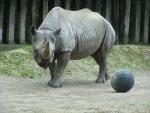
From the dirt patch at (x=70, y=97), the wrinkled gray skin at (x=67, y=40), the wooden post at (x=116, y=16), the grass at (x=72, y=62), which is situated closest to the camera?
the dirt patch at (x=70, y=97)

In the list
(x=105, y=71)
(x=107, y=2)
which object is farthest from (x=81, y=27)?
(x=107, y=2)

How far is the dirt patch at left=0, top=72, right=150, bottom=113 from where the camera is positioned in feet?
28.6

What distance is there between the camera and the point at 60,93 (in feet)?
35.0

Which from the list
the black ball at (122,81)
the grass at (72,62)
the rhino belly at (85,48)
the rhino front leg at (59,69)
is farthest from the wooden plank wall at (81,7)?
the black ball at (122,81)

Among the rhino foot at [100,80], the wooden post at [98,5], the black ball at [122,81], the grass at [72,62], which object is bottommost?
the grass at [72,62]

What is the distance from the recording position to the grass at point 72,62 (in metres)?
13.2

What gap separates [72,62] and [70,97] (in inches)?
174

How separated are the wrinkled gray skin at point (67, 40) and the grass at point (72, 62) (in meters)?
1.35

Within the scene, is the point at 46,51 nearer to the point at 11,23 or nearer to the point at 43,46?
the point at 43,46

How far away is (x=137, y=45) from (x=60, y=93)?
6.79 metres

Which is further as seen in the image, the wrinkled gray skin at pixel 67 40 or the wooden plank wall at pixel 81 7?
the wooden plank wall at pixel 81 7

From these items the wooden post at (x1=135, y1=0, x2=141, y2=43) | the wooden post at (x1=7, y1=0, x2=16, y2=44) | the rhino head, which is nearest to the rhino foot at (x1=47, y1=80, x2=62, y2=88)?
the rhino head

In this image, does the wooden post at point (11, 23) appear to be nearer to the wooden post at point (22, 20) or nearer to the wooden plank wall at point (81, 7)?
the wooden plank wall at point (81, 7)

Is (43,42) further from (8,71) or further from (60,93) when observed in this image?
(8,71)
